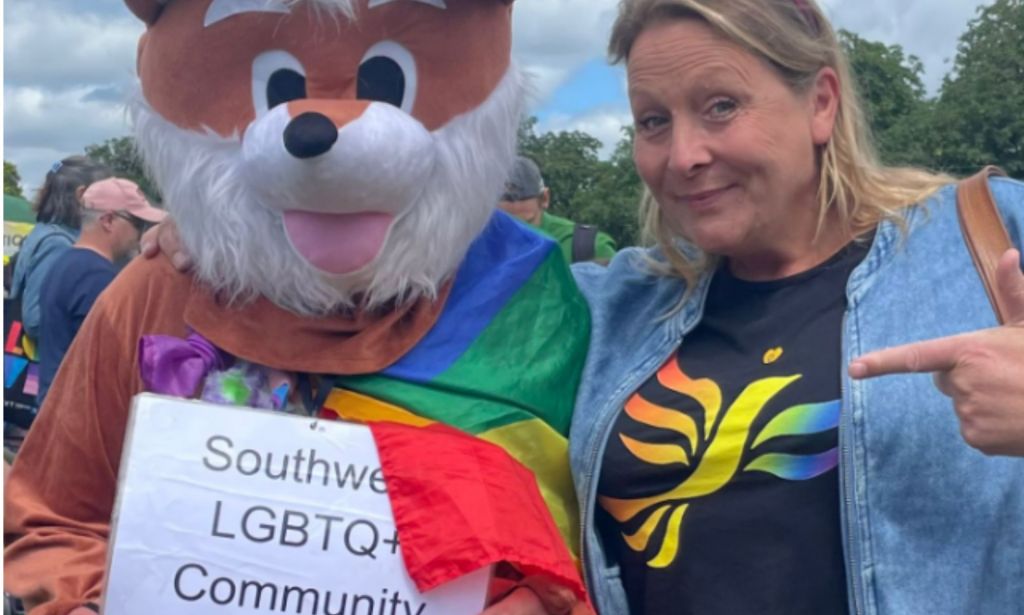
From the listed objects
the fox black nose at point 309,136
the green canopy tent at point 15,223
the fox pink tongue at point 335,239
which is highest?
the green canopy tent at point 15,223

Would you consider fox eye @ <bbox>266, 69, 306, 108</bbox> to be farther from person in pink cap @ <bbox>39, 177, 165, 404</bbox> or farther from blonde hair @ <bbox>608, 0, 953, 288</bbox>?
person in pink cap @ <bbox>39, 177, 165, 404</bbox>

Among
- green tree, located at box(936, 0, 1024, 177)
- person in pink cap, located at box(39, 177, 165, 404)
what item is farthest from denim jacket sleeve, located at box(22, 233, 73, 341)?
green tree, located at box(936, 0, 1024, 177)

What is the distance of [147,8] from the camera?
2223 mm

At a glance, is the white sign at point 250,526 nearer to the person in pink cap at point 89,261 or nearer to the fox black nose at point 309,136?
the fox black nose at point 309,136

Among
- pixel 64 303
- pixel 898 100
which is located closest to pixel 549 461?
pixel 64 303

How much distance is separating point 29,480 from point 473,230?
2.97 ft

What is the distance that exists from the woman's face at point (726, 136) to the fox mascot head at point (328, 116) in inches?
13.1

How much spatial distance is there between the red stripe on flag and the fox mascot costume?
11 cm

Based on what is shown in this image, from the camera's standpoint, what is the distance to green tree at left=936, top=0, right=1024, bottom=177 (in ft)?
76.1

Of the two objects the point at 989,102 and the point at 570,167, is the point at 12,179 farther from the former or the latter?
the point at 989,102

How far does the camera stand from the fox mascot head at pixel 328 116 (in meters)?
2.12

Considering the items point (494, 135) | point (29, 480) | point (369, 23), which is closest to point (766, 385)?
point (494, 135)

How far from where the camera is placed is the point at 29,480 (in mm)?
2215

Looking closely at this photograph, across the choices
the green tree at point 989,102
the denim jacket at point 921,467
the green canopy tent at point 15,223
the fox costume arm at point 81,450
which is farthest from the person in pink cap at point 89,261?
the green tree at point 989,102
